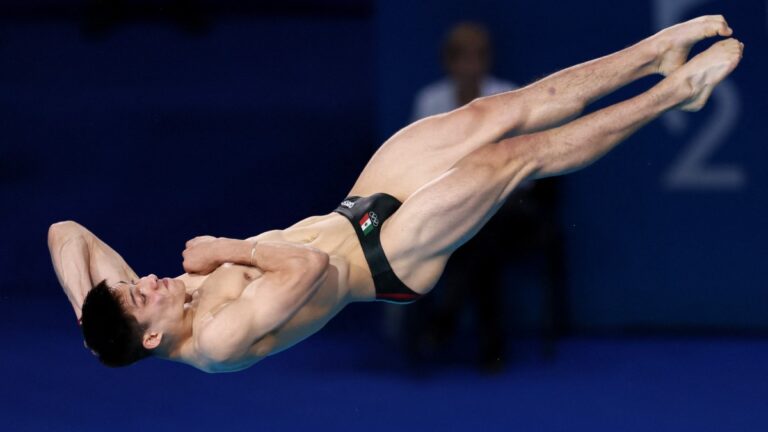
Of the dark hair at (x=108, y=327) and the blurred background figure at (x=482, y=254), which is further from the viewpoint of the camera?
the blurred background figure at (x=482, y=254)

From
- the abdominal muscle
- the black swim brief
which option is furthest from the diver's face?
the black swim brief

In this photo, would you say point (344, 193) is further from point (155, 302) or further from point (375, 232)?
point (155, 302)

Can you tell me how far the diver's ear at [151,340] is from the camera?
Result: 4812 mm

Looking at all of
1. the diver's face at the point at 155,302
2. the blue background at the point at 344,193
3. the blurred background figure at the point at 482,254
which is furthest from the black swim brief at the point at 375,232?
the blurred background figure at the point at 482,254

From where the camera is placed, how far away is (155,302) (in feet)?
15.7

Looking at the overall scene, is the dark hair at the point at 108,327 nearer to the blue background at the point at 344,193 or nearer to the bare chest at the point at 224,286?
the bare chest at the point at 224,286

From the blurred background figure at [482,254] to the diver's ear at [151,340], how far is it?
267cm

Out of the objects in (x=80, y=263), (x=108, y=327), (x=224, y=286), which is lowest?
(x=108, y=327)

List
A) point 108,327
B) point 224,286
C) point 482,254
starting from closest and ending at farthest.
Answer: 1. point 108,327
2. point 224,286
3. point 482,254

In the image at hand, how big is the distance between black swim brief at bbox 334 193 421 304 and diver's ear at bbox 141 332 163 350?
92cm

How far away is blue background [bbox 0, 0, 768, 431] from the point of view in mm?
6961

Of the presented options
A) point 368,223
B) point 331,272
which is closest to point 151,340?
point 331,272

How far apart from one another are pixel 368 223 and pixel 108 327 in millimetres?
1145

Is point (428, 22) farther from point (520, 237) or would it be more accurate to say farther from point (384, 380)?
point (384, 380)
